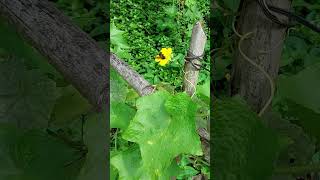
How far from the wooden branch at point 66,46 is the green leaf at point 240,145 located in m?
0.17

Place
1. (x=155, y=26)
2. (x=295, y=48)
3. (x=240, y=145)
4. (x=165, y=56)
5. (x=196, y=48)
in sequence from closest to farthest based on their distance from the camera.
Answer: (x=240, y=145) → (x=196, y=48) → (x=295, y=48) → (x=165, y=56) → (x=155, y=26)

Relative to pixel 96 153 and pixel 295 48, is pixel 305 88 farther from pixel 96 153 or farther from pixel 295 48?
pixel 295 48

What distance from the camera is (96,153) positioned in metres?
0.67

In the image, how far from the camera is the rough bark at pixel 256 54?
749 mm

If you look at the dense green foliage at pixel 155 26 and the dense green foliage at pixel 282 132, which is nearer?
the dense green foliage at pixel 282 132

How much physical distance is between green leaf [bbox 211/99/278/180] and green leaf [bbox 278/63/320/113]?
5.2 inches

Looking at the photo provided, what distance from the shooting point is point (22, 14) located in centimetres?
76

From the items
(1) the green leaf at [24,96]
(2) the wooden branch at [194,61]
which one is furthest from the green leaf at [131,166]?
(2) the wooden branch at [194,61]

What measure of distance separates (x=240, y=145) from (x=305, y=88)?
183 millimetres

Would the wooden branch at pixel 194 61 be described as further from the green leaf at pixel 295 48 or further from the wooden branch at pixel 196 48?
the green leaf at pixel 295 48

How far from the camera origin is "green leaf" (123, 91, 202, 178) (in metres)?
0.67

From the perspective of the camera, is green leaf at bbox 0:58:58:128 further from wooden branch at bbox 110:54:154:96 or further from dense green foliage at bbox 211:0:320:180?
dense green foliage at bbox 211:0:320:180

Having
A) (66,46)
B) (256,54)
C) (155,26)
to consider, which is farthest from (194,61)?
(155,26)

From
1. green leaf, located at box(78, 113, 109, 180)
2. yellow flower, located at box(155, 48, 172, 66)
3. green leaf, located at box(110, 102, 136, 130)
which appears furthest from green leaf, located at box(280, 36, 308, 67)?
green leaf, located at box(78, 113, 109, 180)
